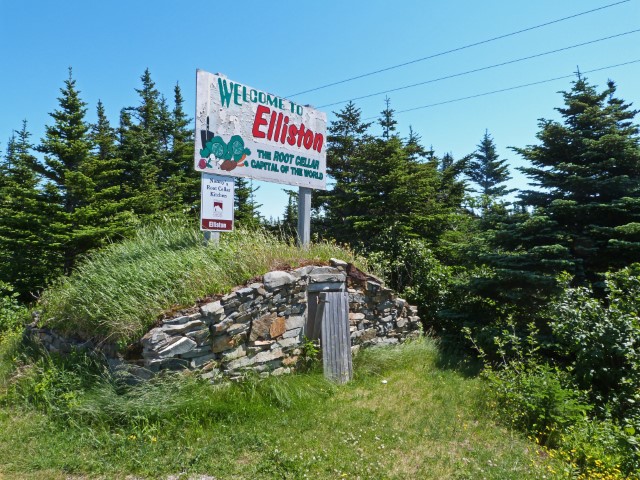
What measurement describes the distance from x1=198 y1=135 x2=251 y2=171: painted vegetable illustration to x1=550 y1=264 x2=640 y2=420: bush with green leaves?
17.5ft

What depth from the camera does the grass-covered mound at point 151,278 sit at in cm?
473

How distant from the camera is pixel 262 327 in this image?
515 centimetres

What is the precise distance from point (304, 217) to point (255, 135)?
1720 millimetres

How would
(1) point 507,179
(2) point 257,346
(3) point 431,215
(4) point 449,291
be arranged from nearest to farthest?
(2) point 257,346
(4) point 449,291
(3) point 431,215
(1) point 507,179

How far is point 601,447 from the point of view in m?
3.97

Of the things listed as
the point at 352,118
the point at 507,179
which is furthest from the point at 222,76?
the point at 507,179

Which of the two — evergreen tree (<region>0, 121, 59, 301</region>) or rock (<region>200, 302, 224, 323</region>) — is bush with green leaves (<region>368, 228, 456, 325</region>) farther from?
evergreen tree (<region>0, 121, 59, 301</region>)

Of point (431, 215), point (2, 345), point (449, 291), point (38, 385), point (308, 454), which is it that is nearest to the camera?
point (308, 454)

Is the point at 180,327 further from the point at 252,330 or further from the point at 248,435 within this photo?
the point at 248,435

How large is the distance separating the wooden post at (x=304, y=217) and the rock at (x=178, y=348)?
3.00m

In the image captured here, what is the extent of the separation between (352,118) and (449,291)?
989 centimetres

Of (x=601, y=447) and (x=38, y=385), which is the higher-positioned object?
(x=38, y=385)

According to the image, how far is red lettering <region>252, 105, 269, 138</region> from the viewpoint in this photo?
6633 mm

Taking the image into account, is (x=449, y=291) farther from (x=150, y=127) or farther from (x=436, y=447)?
(x=150, y=127)
